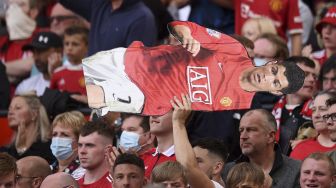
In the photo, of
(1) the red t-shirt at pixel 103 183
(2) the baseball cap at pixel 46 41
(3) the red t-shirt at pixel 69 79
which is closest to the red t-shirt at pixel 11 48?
(2) the baseball cap at pixel 46 41

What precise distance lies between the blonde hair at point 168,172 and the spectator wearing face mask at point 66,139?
227 centimetres

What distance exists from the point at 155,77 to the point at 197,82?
0.30 metres

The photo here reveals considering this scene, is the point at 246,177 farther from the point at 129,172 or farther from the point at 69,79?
the point at 69,79

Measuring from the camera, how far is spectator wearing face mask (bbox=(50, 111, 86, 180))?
487 inches

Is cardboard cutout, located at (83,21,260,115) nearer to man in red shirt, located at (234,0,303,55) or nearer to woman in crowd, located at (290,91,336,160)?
woman in crowd, located at (290,91,336,160)

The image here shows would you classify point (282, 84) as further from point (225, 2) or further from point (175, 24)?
point (225, 2)

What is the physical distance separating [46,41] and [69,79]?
842 mm

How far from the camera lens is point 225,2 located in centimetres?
1524

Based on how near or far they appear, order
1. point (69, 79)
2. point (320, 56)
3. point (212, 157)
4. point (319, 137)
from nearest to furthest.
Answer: point (212, 157) → point (319, 137) → point (320, 56) → point (69, 79)

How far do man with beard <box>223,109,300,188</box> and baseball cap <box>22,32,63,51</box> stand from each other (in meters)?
4.01

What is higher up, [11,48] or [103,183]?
[11,48]

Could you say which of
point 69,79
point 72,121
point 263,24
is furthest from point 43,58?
point 72,121

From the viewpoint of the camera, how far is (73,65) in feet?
Answer: 47.6

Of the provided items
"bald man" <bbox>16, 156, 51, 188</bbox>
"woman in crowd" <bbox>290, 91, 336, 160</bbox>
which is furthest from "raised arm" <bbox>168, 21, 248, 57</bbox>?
"bald man" <bbox>16, 156, 51, 188</bbox>
